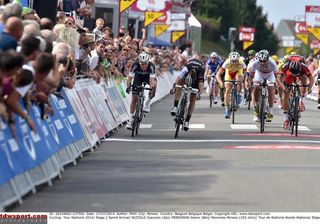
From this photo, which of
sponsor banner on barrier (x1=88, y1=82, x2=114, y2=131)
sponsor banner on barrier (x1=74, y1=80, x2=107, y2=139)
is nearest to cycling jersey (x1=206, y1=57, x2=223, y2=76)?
sponsor banner on barrier (x1=88, y1=82, x2=114, y2=131)

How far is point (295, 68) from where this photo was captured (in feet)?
80.1

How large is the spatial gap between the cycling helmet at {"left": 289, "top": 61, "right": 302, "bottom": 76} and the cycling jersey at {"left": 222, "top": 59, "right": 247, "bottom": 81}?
16.6 feet

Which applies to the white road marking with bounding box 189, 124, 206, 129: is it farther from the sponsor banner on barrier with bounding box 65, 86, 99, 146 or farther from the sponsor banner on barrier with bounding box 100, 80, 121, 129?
the sponsor banner on barrier with bounding box 65, 86, 99, 146

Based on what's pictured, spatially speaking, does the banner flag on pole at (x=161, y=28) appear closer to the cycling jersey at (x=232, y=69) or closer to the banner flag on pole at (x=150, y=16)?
the banner flag on pole at (x=150, y=16)

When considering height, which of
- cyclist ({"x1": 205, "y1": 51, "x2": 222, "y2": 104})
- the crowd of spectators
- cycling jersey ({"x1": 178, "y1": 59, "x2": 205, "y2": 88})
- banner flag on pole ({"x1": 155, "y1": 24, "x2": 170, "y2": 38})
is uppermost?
the crowd of spectators

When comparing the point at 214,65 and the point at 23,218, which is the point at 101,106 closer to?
the point at 23,218

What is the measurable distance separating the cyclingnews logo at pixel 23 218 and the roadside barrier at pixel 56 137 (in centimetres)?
34

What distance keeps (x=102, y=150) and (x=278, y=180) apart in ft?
17.2

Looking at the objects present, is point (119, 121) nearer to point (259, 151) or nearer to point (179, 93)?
point (179, 93)

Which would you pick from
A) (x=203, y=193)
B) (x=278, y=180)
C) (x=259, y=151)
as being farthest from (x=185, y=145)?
(x=203, y=193)

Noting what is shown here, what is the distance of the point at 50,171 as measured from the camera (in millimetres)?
14328

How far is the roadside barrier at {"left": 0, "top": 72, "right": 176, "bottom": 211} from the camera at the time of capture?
12.3 meters

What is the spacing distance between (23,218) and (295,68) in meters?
14.1

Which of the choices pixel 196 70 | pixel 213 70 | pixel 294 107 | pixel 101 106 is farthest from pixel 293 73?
pixel 213 70
